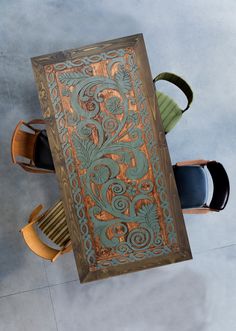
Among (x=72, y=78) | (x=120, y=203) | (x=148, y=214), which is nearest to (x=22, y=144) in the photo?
(x=72, y=78)

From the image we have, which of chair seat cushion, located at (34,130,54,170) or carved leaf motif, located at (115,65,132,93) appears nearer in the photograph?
carved leaf motif, located at (115,65,132,93)

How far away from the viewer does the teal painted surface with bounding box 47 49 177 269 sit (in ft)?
10.3

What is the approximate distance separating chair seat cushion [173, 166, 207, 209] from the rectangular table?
0.49 metres

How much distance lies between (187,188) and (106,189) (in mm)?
895

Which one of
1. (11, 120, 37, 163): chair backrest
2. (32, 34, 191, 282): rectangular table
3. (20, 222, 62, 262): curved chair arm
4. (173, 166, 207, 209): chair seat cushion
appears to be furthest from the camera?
(173, 166, 207, 209): chair seat cushion

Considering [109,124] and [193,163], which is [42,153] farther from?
[193,163]

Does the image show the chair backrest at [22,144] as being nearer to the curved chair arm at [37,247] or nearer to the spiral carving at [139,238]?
the curved chair arm at [37,247]

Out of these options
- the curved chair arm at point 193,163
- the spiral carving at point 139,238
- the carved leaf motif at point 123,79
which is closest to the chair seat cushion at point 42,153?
the carved leaf motif at point 123,79

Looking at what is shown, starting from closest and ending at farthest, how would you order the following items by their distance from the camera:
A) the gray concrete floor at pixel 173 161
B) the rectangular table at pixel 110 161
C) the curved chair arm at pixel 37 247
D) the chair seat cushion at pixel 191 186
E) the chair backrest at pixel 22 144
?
the rectangular table at pixel 110 161, the curved chair arm at pixel 37 247, the chair backrest at pixel 22 144, the chair seat cushion at pixel 191 186, the gray concrete floor at pixel 173 161

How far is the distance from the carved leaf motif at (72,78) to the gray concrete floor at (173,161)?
95 centimetres

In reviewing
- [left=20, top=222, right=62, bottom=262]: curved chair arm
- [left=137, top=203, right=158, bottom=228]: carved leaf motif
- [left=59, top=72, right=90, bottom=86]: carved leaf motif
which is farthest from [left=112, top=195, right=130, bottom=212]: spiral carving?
[left=59, top=72, right=90, bottom=86]: carved leaf motif

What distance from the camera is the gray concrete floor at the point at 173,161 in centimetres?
398

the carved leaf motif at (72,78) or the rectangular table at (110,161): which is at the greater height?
the carved leaf motif at (72,78)

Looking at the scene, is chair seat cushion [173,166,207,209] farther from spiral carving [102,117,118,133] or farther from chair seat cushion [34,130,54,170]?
chair seat cushion [34,130,54,170]
